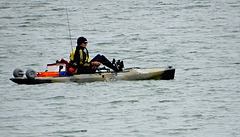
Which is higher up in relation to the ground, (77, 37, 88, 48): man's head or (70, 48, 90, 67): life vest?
(77, 37, 88, 48): man's head

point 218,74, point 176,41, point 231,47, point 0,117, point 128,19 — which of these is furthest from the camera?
point 128,19

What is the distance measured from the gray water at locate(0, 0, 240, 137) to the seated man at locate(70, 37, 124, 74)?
457 mm

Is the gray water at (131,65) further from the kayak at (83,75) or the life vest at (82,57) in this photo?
the life vest at (82,57)

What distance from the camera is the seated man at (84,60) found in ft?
48.2

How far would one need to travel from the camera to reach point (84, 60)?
1487 centimetres

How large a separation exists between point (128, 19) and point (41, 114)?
21779mm

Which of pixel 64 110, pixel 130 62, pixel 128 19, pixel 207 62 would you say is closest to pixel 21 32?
pixel 128 19

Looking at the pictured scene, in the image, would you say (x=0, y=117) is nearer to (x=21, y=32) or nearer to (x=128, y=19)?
(x=21, y=32)

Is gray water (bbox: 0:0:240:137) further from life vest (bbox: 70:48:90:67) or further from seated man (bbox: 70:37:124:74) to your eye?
life vest (bbox: 70:48:90:67)

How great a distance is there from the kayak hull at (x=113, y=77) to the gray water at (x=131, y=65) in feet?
0.47

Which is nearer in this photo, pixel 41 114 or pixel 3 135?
pixel 3 135

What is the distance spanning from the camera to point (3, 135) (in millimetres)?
10570

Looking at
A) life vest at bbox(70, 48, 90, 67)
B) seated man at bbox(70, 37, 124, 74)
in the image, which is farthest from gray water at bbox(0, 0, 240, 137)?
life vest at bbox(70, 48, 90, 67)

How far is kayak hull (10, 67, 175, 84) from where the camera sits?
1491 centimetres
